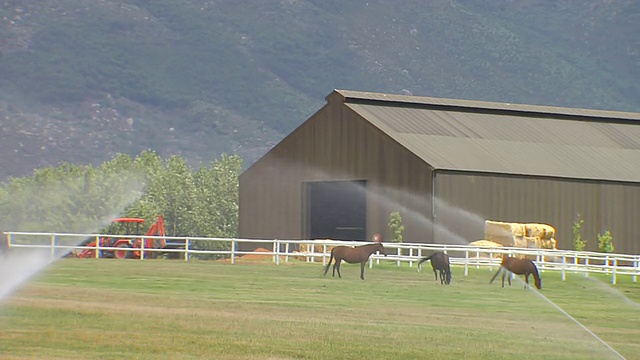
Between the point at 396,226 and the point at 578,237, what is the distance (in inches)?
367

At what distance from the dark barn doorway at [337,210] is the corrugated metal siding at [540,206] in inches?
195

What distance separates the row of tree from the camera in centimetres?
13388

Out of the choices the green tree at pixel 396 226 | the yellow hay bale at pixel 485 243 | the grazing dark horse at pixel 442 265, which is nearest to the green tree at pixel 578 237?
the yellow hay bale at pixel 485 243

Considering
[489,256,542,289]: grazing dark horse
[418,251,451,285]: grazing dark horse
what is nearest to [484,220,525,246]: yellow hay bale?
[489,256,542,289]: grazing dark horse

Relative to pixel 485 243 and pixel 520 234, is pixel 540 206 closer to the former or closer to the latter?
pixel 520 234

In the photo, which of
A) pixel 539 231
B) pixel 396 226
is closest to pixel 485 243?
pixel 539 231

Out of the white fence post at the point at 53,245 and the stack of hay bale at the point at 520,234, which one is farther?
the stack of hay bale at the point at 520,234

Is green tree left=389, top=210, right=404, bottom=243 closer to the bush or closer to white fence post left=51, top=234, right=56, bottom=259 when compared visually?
the bush

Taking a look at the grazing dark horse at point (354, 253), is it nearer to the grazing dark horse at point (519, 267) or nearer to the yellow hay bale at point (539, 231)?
the grazing dark horse at point (519, 267)

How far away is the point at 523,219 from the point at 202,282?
28139mm

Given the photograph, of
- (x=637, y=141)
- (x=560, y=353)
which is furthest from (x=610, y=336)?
(x=637, y=141)

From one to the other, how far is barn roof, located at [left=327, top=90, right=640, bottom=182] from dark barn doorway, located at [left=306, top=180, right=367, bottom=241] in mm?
3514

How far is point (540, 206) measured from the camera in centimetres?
6638

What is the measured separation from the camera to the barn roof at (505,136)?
2616 inches
